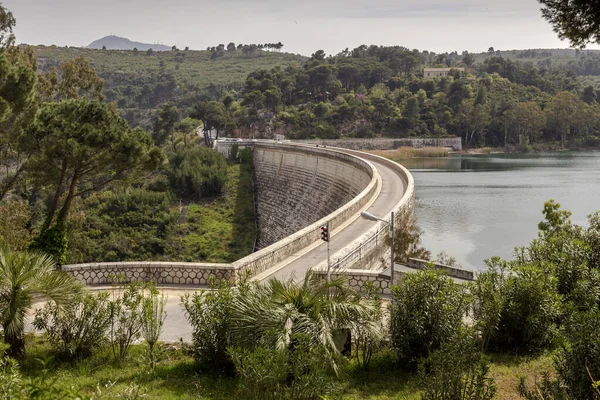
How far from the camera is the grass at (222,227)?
44.1 m

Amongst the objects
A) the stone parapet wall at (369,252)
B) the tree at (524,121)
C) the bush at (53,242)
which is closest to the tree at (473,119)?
the tree at (524,121)

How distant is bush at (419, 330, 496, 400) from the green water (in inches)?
979

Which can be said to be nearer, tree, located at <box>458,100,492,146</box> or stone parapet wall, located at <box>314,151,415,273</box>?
stone parapet wall, located at <box>314,151,415,273</box>

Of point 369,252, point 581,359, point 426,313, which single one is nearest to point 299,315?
point 426,313

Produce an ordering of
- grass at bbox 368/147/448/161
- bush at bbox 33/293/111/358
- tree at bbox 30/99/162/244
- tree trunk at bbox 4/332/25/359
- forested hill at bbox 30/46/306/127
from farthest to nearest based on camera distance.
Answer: forested hill at bbox 30/46/306/127 → grass at bbox 368/147/448/161 → tree at bbox 30/99/162/244 → bush at bbox 33/293/111/358 → tree trunk at bbox 4/332/25/359

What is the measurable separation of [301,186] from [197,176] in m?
12.3

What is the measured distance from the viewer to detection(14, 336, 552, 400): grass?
9195mm

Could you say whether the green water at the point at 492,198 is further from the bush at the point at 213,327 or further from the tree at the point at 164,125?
the tree at the point at 164,125

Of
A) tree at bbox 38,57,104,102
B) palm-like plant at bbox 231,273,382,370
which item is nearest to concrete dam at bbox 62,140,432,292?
palm-like plant at bbox 231,273,382,370

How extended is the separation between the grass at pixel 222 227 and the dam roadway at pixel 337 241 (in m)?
13.3

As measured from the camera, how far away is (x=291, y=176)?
53219 millimetres

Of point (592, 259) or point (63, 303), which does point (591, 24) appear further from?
point (63, 303)

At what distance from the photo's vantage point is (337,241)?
2342cm

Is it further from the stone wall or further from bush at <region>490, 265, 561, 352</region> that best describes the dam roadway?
the stone wall
